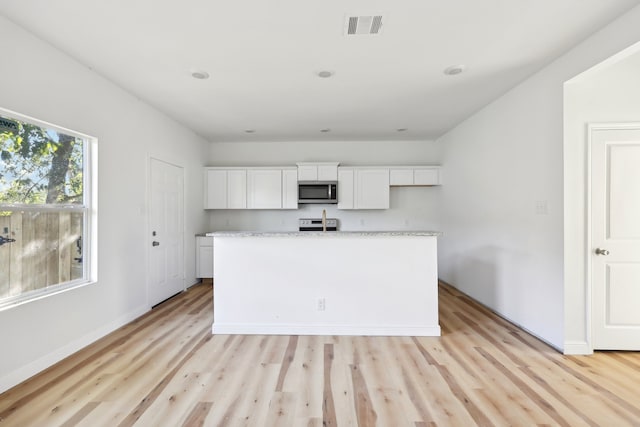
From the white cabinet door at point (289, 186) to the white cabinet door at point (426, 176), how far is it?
6.84 ft

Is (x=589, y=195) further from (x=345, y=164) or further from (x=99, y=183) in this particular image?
(x=99, y=183)

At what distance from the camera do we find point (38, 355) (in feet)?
7.48

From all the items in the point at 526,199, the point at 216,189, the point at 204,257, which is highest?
the point at 216,189

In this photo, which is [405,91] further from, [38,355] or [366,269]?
[38,355]

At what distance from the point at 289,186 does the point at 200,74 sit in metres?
2.67

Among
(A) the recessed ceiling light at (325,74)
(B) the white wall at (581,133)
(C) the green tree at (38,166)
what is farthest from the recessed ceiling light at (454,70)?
(C) the green tree at (38,166)

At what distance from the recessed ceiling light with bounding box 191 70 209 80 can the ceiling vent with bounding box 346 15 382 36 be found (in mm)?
1423

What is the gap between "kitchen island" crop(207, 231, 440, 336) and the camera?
3.01 meters

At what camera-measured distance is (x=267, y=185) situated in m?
5.33

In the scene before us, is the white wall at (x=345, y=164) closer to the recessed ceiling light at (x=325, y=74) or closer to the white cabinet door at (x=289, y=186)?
the white cabinet door at (x=289, y=186)

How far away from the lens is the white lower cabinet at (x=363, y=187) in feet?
17.5

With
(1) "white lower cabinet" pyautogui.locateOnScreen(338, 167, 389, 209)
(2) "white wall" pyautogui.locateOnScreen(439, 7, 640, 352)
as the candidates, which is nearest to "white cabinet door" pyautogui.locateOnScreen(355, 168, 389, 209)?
(1) "white lower cabinet" pyautogui.locateOnScreen(338, 167, 389, 209)

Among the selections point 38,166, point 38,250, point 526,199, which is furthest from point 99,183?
point 526,199

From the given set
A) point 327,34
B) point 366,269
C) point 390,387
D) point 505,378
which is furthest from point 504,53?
point 390,387
